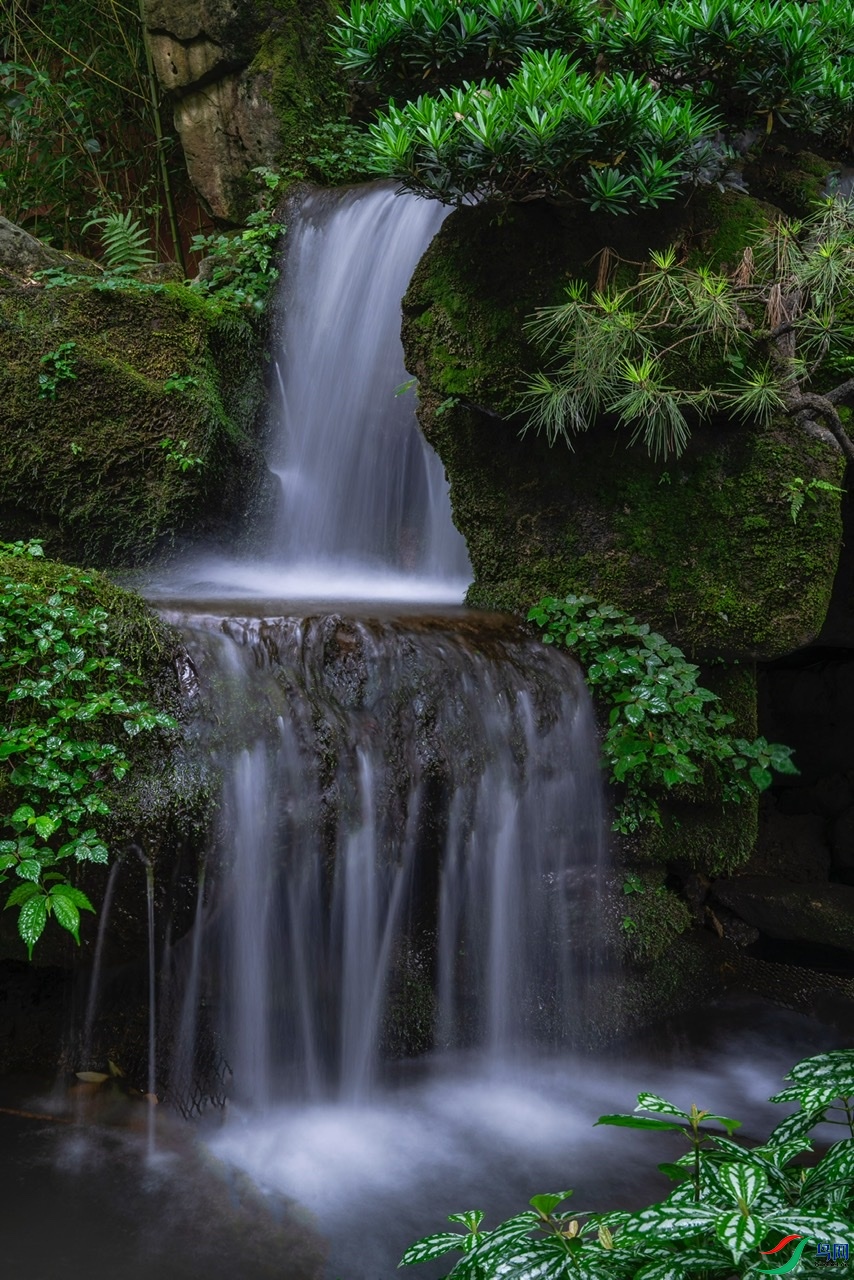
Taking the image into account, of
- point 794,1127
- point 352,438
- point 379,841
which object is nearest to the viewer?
point 794,1127

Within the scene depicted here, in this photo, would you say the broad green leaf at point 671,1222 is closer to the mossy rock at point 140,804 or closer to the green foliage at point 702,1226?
the green foliage at point 702,1226

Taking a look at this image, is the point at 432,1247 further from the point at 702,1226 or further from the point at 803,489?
the point at 803,489

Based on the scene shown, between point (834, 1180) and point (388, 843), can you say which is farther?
point (388, 843)

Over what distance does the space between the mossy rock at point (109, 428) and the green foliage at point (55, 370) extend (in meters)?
0.01

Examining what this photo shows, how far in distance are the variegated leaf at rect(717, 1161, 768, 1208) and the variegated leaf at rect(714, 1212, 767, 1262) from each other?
0.02m

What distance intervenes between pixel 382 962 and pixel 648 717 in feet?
4.77

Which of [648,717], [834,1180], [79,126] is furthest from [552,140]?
[79,126]

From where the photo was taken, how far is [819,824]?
567 cm

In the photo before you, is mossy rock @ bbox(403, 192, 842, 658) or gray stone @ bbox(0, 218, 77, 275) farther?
gray stone @ bbox(0, 218, 77, 275)

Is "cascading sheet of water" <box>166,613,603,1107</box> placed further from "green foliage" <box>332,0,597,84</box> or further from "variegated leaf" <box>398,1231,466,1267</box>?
"green foliage" <box>332,0,597,84</box>

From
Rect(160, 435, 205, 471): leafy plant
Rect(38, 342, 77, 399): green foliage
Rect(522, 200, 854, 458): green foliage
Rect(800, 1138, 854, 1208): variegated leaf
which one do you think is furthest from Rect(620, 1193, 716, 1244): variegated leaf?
Rect(38, 342, 77, 399): green foliage

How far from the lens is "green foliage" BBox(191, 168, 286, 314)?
633 cm

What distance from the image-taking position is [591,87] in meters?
3.54

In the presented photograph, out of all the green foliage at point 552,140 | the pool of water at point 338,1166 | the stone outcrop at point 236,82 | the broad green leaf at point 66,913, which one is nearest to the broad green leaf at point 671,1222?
the pool of water at point 338,1166
